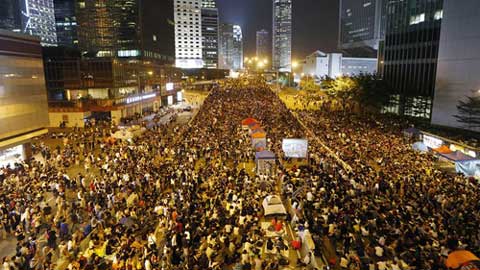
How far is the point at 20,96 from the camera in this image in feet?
71.3

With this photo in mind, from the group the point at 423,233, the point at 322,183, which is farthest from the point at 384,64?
the point at 423,233

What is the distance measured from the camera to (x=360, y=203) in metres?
13.2

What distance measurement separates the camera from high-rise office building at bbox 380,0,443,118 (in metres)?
37.8

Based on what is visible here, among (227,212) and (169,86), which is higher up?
(169,86)

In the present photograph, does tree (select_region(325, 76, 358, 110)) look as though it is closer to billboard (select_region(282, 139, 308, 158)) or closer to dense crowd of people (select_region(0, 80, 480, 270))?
dense crowd of people (select_region(0, 80, 480, 270))

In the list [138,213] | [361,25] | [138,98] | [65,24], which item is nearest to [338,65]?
[361,25]

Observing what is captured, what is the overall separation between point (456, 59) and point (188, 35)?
142361 millimetres

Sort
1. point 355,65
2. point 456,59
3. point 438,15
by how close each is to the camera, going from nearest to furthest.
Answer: point 456,59 < point 438,15 < point 355,65

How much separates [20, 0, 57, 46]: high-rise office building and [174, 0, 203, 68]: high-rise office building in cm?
5370

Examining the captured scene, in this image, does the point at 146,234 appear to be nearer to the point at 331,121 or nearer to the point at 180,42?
the point at 331,121

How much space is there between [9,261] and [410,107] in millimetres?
42411

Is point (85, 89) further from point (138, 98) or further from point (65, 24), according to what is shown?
point (65, 24)

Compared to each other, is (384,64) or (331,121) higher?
(384,64)

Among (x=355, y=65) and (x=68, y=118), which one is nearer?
(x=68, y=118)
